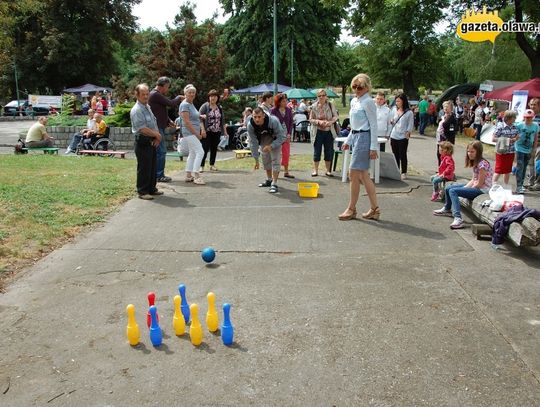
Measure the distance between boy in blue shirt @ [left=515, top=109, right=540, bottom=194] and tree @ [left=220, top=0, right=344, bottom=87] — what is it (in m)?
32.2

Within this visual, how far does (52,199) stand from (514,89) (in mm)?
22139

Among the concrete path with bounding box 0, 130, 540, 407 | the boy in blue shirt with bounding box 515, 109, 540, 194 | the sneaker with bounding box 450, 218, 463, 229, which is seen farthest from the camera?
the boy in blue shirt with bounding box 515, 109, 540, 194

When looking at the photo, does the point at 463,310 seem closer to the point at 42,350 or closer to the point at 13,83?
the point at 42,350

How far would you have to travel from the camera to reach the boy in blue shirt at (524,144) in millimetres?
9398

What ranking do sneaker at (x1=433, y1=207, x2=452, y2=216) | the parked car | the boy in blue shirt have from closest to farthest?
sneaker at (x1=433, y1=207, x2=452, y2=216) → the boy in blue shirt → the parked car

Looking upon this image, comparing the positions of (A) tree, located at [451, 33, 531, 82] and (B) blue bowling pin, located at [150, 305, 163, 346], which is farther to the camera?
(A) tree, located at [451, 33, 531, 82]

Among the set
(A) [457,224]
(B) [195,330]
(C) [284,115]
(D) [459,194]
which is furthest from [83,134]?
(B) [195,330]

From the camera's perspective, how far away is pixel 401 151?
1046 cm

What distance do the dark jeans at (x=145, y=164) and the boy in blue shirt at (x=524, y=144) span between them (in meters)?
6.56

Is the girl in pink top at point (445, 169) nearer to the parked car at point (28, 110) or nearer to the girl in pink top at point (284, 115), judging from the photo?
the girl in pink top at point (284, 115)

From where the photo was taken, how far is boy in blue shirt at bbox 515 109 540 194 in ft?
30.8

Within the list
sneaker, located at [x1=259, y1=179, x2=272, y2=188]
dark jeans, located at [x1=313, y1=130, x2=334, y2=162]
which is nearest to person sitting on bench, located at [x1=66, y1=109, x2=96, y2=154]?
sneaker, located at [x1=259, y1=179, x2=272, y2=188]

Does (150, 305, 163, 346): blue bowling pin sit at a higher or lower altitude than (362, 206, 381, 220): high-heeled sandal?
lower

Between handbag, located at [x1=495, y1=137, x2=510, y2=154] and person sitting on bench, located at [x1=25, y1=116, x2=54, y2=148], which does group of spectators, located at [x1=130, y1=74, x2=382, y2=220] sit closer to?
handbag, located at [x1=495, y1=137, x2=510, y2=154]
